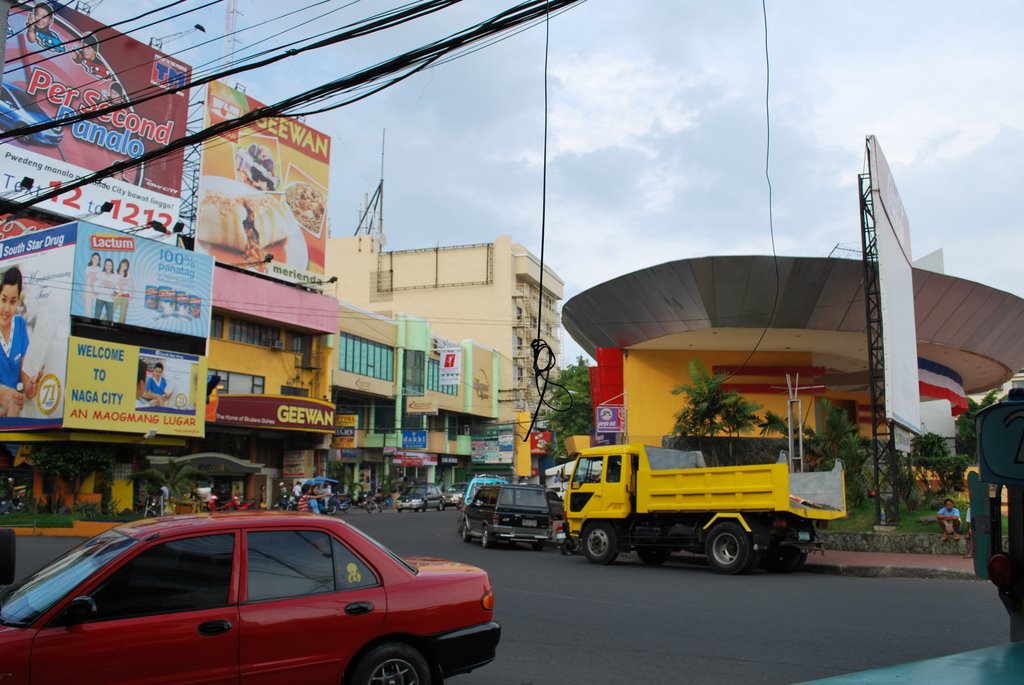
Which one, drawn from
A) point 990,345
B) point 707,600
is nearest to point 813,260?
point 990,345

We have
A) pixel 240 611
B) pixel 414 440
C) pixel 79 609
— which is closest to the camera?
pixel 79 609

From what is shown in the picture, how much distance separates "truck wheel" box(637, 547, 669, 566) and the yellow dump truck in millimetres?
25

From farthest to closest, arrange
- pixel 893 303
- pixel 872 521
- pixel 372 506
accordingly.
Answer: pixel 372 506 < pixel 872 521 < pixel 893 303

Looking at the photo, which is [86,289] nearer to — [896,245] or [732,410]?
[732,410]

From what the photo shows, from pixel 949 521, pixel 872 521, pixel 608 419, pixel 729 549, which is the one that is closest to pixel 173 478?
pixel 608 419

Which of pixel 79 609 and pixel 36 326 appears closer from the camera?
pixel 79 609

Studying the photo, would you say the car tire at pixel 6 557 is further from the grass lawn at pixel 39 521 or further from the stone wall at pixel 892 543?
the grass lawn at pixel 39 521

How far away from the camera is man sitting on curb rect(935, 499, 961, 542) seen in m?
17.8

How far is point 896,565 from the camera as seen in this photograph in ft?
52.5

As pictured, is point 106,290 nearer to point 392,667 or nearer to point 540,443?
point 392,667

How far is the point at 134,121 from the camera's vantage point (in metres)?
40.4

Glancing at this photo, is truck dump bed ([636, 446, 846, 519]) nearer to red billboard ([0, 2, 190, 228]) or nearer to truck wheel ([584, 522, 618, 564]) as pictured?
truck wheel ([584, 522, 618, 564])

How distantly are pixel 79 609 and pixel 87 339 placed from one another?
105 ft

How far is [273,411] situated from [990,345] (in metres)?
33.0
